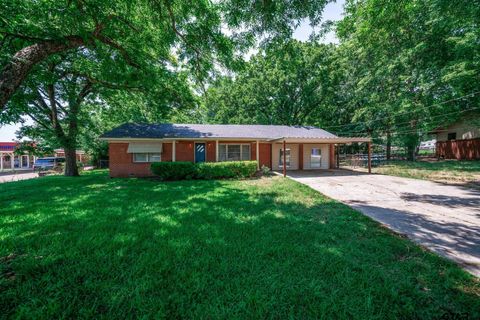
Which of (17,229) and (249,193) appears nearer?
(17,229)

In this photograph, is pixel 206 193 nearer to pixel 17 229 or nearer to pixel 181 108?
pixel 17 229

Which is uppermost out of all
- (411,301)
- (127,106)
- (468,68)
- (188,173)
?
(468,68)

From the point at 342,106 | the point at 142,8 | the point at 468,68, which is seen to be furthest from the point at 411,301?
the point at 342,106

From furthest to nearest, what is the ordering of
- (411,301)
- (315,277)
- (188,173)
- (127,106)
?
(127,106)
(188,173)
(315,277)
(411,301)

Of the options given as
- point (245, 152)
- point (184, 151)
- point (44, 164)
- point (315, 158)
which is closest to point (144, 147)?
point (184, 151)

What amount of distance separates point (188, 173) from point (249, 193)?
5.29 m

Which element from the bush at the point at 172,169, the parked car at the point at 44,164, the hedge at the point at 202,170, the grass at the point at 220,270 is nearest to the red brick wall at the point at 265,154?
the hedge at the point at 202,170

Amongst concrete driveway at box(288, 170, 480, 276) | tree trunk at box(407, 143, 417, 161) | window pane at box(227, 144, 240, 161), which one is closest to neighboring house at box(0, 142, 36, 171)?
window pane at box(227, 144, 240, 161)

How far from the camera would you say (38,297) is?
2.17 m

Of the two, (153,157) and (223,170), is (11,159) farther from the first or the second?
(223,170)

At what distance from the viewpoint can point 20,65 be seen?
3.68m

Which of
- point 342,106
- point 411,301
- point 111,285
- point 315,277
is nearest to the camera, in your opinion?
point 411,301

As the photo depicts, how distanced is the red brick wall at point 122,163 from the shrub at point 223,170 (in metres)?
4.58

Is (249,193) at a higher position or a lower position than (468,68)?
lower
